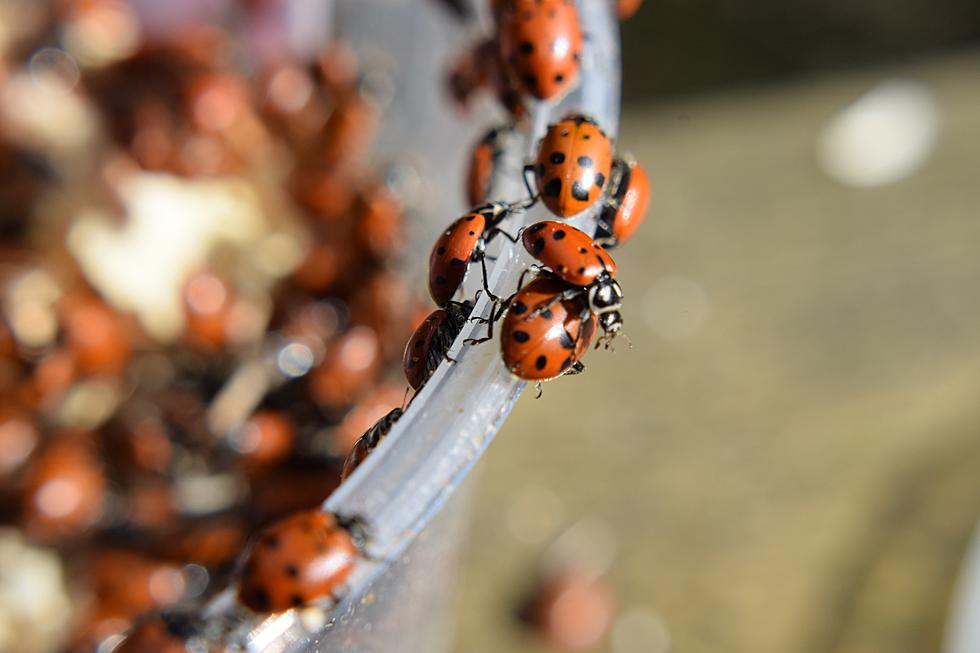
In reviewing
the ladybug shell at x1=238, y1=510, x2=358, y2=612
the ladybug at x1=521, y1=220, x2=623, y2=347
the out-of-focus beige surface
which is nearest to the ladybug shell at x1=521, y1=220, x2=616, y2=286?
the ladybug at x1=521, y1=220, x2=623, y2=347

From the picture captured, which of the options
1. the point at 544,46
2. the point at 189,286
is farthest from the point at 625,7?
the point at 189,286

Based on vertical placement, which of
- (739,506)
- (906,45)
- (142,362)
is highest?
(906,45)

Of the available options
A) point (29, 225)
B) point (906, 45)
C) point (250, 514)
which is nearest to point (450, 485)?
point (250, 514)

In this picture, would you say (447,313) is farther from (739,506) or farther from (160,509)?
(739,506)

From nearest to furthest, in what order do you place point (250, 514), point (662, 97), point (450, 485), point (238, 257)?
point (450, 485) < point (250, 514) < point (238, 257) < point (662, 97)

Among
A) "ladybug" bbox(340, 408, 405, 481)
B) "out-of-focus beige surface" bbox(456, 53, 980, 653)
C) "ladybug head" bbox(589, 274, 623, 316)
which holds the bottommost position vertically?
"ladybug" bbox(340, 408, 405, 481)

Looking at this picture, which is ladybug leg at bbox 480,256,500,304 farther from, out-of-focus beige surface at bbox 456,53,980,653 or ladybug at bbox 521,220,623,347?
out-of-focus beige surface at bbox 456,53,980,653
